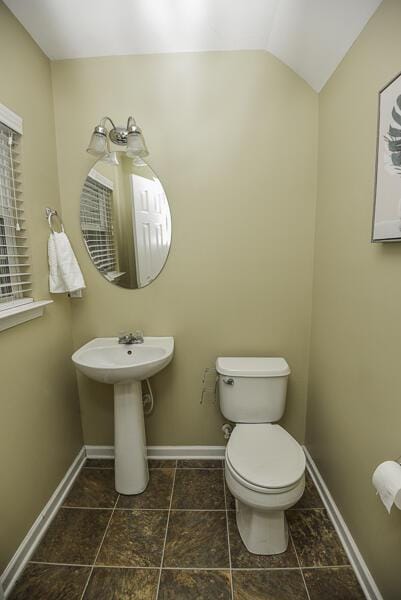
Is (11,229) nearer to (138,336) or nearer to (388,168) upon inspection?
(138,336)

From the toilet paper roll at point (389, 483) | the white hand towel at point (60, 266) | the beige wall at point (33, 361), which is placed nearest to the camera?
the toilet paper roll at point (389, 483)


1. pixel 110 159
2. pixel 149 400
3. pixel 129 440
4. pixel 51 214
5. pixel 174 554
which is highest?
pixel 110 159

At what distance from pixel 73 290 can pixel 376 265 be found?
1.44 metres

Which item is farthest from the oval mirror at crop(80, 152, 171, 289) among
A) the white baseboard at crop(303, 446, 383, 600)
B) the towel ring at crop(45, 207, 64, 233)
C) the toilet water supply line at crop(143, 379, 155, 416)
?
the white baseboard at crop(303, 446, 383, 600)

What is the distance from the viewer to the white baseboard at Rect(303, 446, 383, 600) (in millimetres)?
1070

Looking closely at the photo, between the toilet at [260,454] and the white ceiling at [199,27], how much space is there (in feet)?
5.19

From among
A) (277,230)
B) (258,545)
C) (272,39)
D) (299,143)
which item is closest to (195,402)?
(258,545)

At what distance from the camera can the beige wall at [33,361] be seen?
1171 mm

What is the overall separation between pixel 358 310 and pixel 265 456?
788mm

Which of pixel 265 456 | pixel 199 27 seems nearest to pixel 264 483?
pixel 265 456

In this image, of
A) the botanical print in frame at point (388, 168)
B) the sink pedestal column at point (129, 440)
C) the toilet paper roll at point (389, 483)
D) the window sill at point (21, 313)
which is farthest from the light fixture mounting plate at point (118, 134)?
the toilet paper roll at point (389, 483)

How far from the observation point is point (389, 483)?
2.74ft

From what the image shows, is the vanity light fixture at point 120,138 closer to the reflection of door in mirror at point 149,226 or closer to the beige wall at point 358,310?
the reflection of door in mirror at point 149,226

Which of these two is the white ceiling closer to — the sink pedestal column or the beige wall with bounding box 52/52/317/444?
the beige wall with bounding box 52/52/317/444
